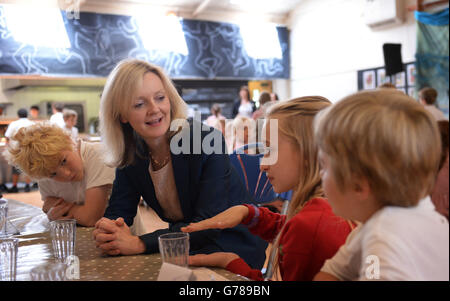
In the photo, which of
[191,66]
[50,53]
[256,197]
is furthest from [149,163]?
[191,66]

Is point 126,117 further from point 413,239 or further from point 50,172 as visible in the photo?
point 413,239

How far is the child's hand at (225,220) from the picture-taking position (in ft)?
3.72

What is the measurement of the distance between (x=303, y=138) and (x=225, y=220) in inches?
13.2

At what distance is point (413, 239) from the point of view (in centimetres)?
61

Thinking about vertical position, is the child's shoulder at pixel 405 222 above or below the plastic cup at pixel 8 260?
above

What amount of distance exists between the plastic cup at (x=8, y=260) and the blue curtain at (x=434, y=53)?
657cm

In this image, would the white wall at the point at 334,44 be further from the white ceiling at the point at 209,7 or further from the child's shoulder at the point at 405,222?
the child's shoulder at the point at 405,222

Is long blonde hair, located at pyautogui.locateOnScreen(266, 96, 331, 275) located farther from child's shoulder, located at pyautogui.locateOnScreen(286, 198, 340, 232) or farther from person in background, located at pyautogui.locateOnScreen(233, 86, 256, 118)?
person in background, located at pyautogui.locateOnScreen(233, 86, 256, 118)

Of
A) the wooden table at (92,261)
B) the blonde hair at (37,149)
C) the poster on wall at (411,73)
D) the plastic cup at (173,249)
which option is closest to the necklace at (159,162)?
the wooden table at (92,261)

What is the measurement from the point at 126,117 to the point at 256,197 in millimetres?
864

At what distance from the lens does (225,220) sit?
1.21 m

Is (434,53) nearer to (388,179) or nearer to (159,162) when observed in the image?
(159,162)

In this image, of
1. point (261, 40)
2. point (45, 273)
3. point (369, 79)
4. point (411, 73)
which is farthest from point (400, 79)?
point (45, 273)

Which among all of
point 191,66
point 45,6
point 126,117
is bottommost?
point 126,117
